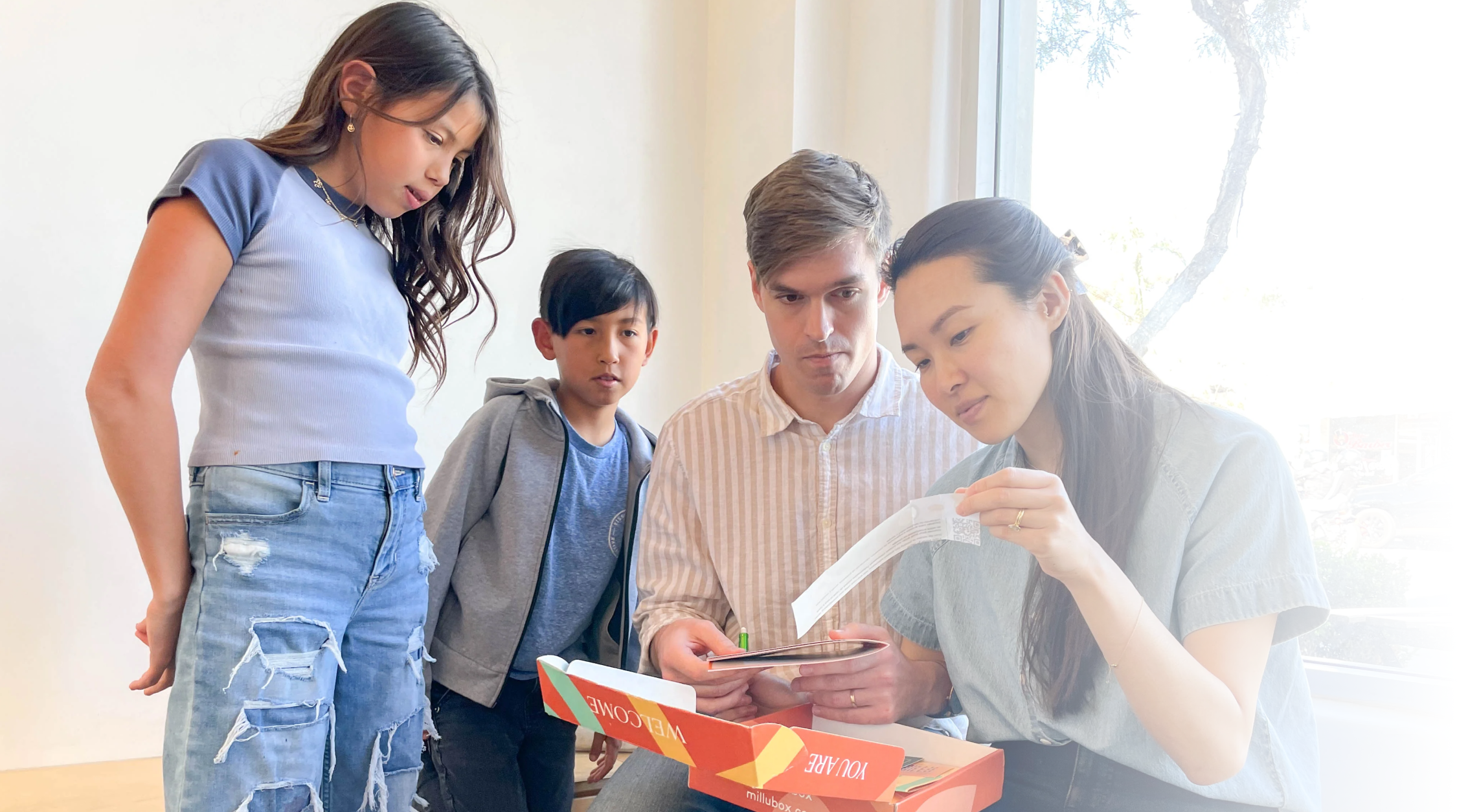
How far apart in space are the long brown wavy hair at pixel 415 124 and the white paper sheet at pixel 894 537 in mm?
609

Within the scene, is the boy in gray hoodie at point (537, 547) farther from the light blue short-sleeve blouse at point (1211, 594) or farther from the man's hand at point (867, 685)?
the light blue short-sleeve blouse at point (1211, 594)

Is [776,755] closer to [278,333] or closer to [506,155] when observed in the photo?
[278,333]

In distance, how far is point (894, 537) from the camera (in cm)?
100

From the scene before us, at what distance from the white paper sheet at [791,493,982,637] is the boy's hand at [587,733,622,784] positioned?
0.92 metres

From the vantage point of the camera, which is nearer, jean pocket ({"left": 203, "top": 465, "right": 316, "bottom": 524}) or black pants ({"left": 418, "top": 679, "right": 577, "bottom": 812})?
jean pocket ({"left": 203, "top": 465, "right": 316, "bottom": 524})

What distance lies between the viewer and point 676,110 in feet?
8.73

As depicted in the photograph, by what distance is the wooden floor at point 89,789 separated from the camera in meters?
1.73

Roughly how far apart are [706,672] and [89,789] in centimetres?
139

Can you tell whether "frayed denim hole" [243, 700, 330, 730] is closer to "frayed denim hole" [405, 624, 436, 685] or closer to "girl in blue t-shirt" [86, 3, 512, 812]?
"girl in blue t-shirt" [86, 3, 512, 812]

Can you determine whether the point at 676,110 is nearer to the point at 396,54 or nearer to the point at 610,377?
the point at 610,377

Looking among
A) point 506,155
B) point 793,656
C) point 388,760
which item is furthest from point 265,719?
point 506,155

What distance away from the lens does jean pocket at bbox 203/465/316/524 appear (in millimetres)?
1058

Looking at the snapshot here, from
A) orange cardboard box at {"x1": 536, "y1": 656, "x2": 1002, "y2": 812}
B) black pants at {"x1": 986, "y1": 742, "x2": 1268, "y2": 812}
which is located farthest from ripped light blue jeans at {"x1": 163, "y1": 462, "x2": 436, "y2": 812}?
black pants at {"x1": 986, "y1": 742, "x2": 1268, "y2": 812}

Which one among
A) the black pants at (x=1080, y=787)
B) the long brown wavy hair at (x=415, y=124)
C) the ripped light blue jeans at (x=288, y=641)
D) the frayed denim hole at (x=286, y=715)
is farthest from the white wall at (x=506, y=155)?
the black pants at (x=1080, y=787)
